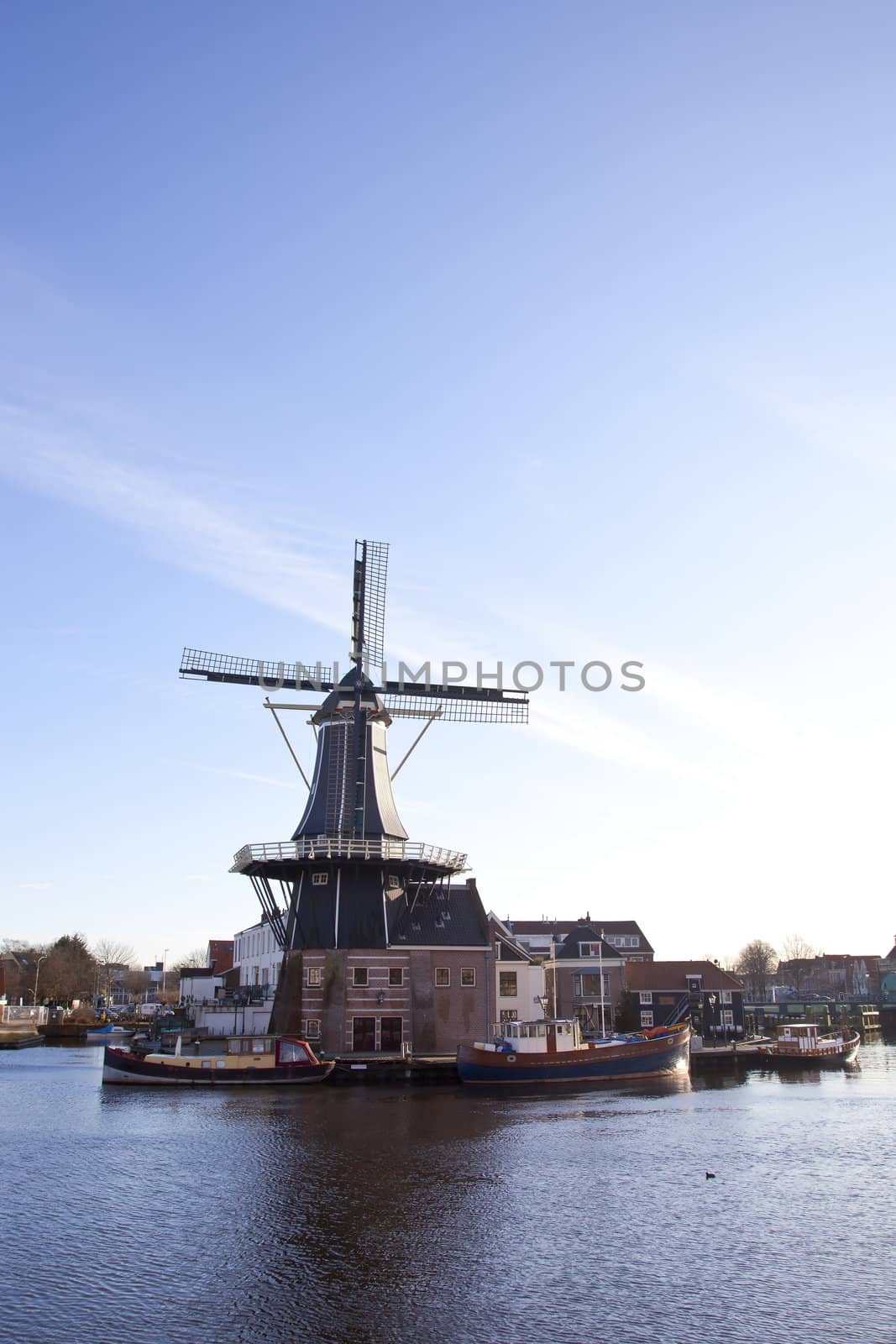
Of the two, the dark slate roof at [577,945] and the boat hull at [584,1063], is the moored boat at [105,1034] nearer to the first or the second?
the dark slate roof at [577,945]

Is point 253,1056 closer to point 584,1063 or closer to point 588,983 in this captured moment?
point 584,1063

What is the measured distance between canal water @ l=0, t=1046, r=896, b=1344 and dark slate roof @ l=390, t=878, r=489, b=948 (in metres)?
14.8

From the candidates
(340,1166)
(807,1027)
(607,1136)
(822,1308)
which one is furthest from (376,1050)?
(822,1308)

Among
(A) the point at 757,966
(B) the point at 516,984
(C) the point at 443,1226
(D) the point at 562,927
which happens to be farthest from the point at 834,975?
(C) the point at 443,1226

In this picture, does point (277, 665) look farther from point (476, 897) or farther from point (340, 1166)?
point (340, 1166)

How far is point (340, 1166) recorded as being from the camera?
2934 cm

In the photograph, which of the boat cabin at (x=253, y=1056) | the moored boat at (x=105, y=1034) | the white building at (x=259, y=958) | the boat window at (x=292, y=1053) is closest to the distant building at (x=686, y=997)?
the white building at (x=259, y=958)

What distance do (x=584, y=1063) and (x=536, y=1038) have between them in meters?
2.95

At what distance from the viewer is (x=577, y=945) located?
3177 inches

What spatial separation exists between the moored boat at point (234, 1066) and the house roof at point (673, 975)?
3655 cm

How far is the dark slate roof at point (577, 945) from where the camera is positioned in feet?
264

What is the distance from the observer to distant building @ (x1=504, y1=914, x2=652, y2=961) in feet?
314

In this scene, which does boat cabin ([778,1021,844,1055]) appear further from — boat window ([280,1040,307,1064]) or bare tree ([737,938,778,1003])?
bare tree ([737,938,778,1003])

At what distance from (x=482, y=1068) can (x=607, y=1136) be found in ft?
47.3
